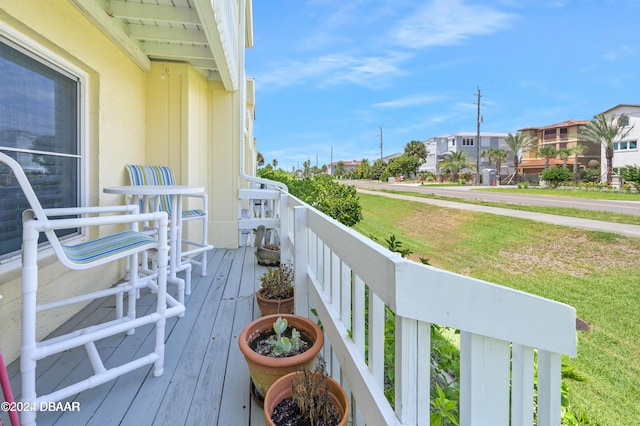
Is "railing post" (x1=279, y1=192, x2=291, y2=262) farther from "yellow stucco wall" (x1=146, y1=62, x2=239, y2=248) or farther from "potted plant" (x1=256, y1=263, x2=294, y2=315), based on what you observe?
"yellow stucco wall" (x1=146, y1=62, x2=239, y2=248)

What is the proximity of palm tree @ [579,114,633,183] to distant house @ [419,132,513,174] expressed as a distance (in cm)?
1309

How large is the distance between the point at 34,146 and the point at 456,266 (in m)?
6.97

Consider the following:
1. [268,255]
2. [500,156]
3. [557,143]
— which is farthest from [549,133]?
[268,255]

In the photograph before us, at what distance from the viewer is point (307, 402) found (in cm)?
111

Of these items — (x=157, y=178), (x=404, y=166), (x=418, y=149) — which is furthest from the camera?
(x=418, y=149)

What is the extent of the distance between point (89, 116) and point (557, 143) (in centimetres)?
4025

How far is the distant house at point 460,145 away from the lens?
41.0 m

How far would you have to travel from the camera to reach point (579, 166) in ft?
104

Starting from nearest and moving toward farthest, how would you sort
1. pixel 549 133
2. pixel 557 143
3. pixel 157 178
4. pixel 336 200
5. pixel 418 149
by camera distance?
pixel 157 178, pixel 336 200, pixel 557 143, pixel 549 133, pixel 418 149

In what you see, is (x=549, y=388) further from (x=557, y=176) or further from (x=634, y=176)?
(x=557, y=176)

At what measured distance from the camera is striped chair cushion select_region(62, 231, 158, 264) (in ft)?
4.57

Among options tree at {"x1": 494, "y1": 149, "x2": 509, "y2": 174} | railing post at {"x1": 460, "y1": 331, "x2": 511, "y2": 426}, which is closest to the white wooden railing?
railing post at {"x1": 460, "y1": 331, "x2": 511, "y2": 426}

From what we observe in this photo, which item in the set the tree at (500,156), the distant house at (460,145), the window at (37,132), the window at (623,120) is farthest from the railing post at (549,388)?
the distant house at (460,145)

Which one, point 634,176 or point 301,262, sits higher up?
point 634,176
